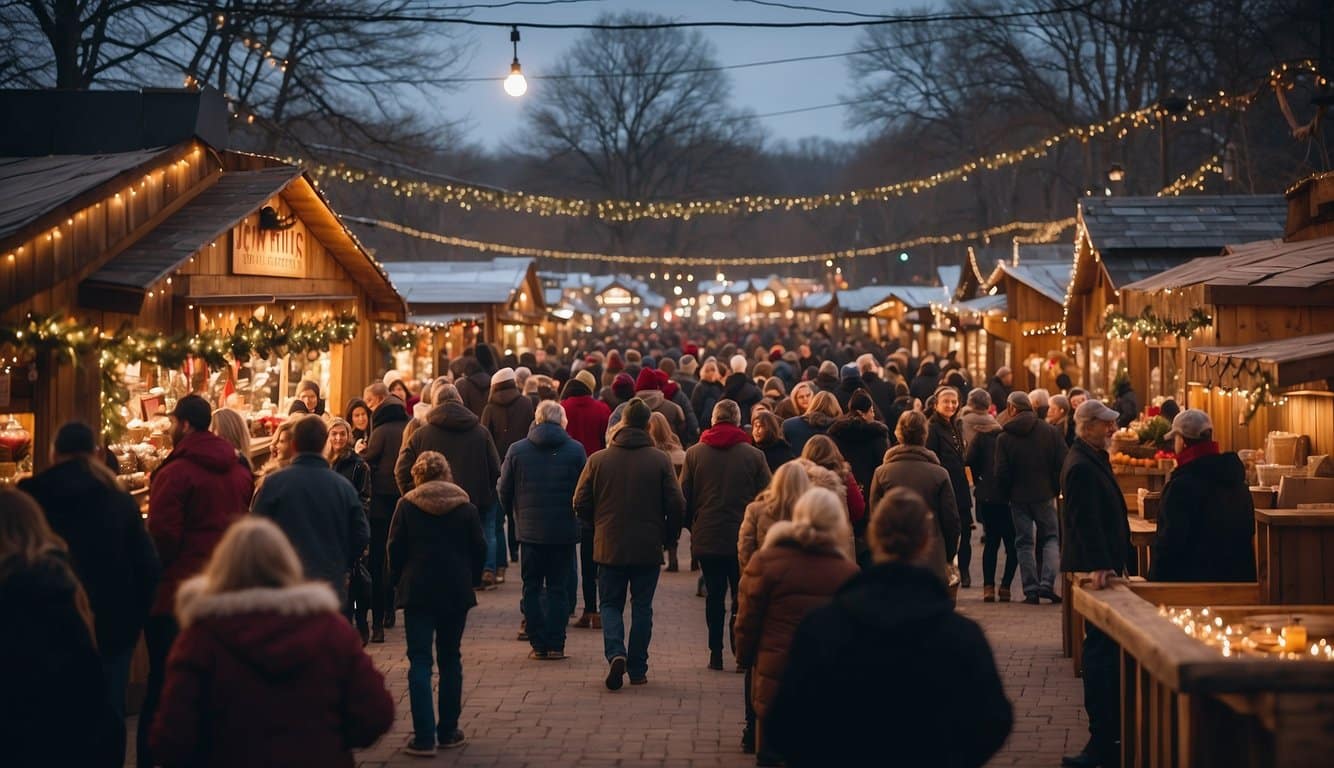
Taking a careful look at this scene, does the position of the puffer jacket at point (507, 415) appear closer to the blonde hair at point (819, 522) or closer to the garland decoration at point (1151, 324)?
the garland decoration at point (1151, 324)

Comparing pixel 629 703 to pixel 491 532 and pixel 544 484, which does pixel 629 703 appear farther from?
pixel 491 532

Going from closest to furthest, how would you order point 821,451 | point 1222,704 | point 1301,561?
point 1222,704 < point 1301,561 < point 821,451

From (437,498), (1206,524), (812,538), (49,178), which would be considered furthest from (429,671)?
(49,178)

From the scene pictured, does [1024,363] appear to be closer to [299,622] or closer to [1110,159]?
[1110,159]

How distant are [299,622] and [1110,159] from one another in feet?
136

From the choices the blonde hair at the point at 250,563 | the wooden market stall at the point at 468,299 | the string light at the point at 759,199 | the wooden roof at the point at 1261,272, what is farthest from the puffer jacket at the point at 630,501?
the wooden market stall at the point at 468,299

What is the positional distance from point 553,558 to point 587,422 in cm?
322

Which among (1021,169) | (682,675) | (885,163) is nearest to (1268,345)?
(682,675)

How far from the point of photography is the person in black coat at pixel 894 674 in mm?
4617

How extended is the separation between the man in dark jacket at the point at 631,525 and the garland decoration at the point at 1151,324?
6.53 meters

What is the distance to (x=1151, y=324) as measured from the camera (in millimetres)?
16250

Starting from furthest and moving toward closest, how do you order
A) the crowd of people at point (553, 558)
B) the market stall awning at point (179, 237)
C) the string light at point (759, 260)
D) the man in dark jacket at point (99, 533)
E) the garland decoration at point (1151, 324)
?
the string light at point (759, 260), the garland decoration at point (1151, 324), the market stall awning at point (179, 237), the man in dark jacket at point (99, 533), the crowd of people at point (553, 558)

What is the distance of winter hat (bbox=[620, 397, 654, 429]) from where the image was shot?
9539 mm

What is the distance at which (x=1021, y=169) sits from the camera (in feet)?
178
